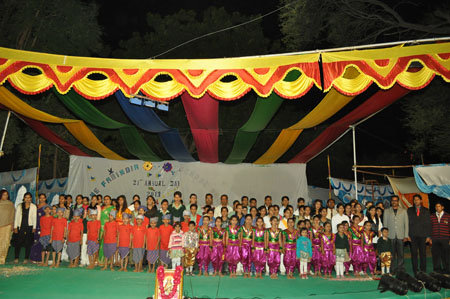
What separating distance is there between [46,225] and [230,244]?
3.13m

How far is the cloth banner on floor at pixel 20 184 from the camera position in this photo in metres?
8.26

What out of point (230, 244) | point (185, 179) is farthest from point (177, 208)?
point (185, 179)

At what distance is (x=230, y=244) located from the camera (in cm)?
593

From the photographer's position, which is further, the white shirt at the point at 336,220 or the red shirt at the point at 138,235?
the white shirt at the point at 336,220

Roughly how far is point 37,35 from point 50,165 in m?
4.00

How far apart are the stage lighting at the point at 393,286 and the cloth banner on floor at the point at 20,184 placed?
7.11m

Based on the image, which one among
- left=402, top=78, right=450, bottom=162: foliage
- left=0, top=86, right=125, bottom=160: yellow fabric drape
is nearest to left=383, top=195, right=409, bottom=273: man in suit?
left=402, top=78, right=450, bottom=162: foliage

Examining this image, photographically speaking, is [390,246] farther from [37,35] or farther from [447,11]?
[37,35]

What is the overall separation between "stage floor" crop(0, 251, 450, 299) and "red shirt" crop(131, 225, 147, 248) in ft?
1.67

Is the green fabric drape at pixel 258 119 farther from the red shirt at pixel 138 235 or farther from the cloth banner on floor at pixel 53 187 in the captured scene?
the cloth banner on floor at pixel 53 187

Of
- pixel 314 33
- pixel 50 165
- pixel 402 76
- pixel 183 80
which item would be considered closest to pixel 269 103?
pixel 183 80

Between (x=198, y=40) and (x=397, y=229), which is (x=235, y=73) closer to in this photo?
(x=397, y=229)

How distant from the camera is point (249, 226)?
19.7ft

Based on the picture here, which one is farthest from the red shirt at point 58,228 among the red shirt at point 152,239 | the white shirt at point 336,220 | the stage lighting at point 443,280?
the stage lighting at point 443,280
